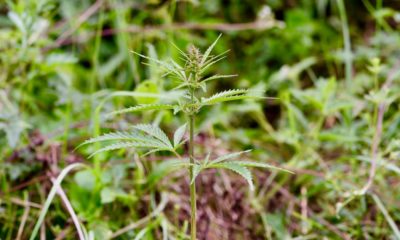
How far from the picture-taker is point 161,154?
5.88 ft

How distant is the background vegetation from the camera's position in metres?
1.46

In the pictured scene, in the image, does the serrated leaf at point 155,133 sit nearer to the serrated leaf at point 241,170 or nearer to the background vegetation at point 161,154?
the serrated leaf at point 241,170

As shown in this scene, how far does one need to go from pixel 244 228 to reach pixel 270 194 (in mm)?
179

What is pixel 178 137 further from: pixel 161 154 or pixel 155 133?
pixel 161 154

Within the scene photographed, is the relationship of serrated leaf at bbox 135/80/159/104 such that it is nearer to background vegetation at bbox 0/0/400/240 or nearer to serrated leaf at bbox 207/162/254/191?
background vegetation at bbox 0/0/400/240

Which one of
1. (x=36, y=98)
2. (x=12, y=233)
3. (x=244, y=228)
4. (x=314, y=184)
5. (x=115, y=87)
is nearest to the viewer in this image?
(x=12, y=233)

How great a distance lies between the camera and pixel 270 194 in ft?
5.42

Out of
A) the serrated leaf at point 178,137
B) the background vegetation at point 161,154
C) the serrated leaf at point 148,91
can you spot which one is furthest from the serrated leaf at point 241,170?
the serrated leaf at point 148,91

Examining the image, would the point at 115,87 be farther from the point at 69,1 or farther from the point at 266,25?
the point at 266,25

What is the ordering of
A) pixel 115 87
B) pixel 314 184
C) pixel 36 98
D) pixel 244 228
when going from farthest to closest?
pixel 115 87
pixel 36 98
pixel 314 184
pixel 244 228

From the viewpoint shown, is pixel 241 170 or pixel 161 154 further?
pixel 161 154

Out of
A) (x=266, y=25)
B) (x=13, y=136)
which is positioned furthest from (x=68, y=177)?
(x=266, y=25)

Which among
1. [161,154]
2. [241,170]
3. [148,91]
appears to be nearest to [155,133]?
[241,170]

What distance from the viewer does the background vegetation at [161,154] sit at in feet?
4.79
